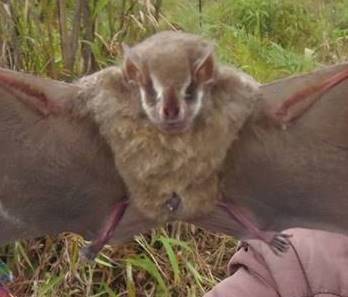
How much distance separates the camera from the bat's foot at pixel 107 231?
164cm

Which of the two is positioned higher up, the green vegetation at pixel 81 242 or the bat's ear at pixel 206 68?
the bat's ear at pixel 206 68

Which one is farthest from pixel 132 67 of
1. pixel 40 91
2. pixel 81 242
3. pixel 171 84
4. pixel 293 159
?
pixel 81 242

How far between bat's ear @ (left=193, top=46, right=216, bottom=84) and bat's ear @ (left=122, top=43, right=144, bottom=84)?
77mm

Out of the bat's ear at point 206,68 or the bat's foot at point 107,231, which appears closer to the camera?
the bat's ear at point 206,68

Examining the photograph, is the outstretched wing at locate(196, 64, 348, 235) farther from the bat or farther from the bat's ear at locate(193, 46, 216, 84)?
the bat's ear at locate(193, 46, 216, 84)

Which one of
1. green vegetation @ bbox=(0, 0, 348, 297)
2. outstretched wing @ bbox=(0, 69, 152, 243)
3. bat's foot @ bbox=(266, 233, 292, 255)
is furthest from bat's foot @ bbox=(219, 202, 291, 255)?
green vegetation @ bbox=(0, 0, 348, 297)

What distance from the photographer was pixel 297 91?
1.63 metres

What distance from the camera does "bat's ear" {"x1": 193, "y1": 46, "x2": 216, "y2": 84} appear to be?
1.44m

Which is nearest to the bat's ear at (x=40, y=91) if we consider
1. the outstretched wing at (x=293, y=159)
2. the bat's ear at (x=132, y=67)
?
the bat's ear at (x=132, y=67)

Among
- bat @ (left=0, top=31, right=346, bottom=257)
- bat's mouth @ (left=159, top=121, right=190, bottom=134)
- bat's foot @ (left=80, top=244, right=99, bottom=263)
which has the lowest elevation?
bat's foot @ (left=80, top=244, right=99, bottom=263)

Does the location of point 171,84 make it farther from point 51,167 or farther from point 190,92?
point 51,167

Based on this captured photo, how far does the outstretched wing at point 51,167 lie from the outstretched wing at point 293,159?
172 millimetres

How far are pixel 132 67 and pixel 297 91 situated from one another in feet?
1.00

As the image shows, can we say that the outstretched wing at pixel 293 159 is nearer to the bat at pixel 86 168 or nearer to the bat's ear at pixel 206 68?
the bat at pixel 86 168
